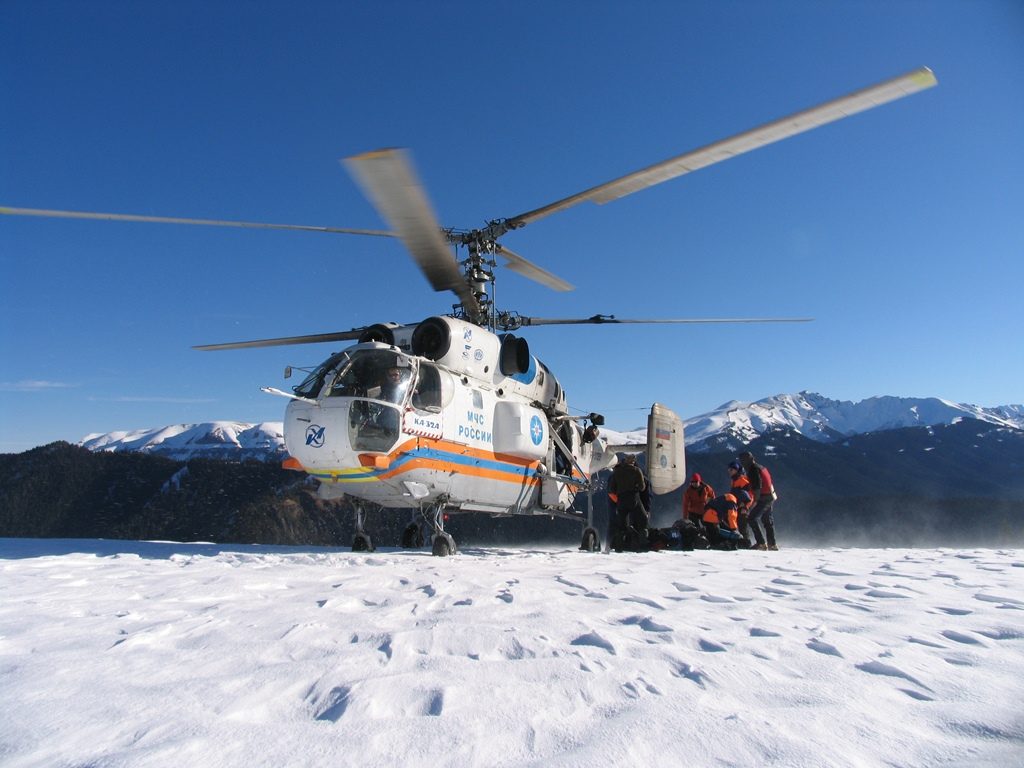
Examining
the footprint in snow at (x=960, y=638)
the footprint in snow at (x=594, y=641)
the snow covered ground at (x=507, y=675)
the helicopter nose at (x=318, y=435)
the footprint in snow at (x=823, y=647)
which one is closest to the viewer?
the snow covered ground at (x=507, y=675)

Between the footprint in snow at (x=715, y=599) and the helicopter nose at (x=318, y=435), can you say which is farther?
the helicopter nose at (x=318, y=435)

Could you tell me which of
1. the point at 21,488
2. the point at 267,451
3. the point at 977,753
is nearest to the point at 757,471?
the point at 977,753

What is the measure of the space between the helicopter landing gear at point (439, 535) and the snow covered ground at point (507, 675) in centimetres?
428

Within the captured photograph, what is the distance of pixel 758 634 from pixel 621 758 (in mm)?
1947

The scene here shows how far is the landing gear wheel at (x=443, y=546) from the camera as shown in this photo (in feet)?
31.3

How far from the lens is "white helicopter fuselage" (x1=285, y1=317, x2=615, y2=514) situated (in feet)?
29.9

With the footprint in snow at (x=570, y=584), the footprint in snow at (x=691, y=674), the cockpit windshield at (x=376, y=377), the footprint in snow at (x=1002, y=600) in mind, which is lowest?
the footprint in snow at (x=570, y=584)

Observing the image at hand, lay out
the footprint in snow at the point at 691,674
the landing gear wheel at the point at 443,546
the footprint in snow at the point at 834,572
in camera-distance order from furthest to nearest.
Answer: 1. the landing gear wheel at the point at 443,546
2. the footprint in snow at the point at 834,572
3. the footprint in snow at the point at 691,674

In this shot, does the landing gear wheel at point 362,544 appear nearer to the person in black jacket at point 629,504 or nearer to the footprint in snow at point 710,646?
the person in black jacket at point 629,504

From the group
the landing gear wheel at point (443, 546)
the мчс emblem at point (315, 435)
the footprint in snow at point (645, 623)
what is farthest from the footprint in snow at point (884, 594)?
the мчс emblem at point (315, 435)

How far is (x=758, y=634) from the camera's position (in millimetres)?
3545

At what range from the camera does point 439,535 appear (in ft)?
31.9

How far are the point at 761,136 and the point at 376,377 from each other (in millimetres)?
6271

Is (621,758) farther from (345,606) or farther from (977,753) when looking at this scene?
(345,606)
